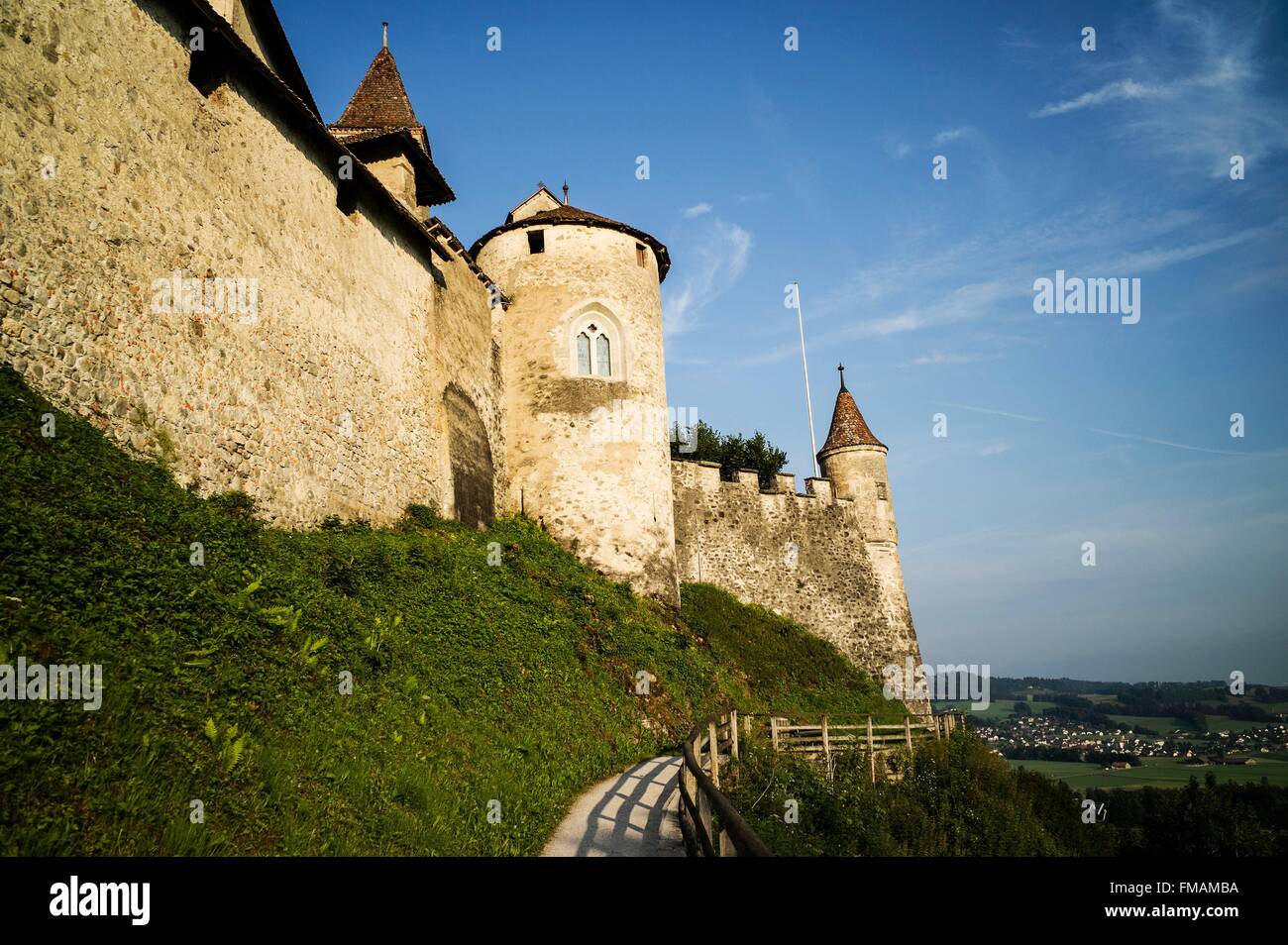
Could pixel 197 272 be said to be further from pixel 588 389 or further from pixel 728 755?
pixel 588 389

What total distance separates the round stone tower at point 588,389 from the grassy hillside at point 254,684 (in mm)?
6733

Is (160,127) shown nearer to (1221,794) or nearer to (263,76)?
(263,76)

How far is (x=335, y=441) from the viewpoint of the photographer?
44.2 ft

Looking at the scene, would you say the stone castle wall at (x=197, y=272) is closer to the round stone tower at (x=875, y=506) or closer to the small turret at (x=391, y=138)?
the small turret at (x=391, y=138)

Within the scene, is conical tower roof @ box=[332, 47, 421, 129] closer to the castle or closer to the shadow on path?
the castle

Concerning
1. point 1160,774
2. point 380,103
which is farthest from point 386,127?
point 1160,774

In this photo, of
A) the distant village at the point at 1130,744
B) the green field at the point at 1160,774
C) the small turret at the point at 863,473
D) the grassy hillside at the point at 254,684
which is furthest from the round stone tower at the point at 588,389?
the distant village at the point at 1130,744

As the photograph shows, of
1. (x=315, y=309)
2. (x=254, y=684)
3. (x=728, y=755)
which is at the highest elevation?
(x=315, y=309)

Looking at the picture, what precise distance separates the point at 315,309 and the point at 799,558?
2223cm

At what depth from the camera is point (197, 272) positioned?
34.0ft

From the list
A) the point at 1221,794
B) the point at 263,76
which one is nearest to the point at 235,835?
the point at 263,76

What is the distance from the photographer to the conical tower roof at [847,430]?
33062 millimetres


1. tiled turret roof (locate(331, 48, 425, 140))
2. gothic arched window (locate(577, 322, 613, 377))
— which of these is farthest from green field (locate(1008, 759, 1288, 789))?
tiled turret roof (locate(331, 48, 425, 140))
